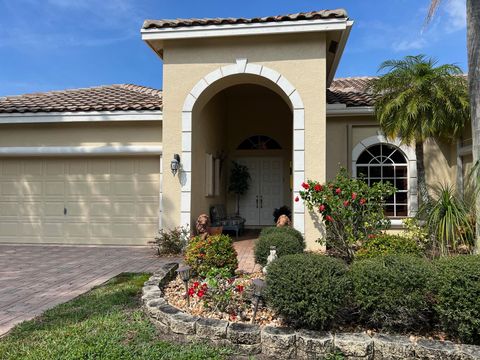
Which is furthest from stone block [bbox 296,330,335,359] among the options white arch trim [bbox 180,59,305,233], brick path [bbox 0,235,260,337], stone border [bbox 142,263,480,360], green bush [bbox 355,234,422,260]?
white arch trim [bbox 180,59,305,233]

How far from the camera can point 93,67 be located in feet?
52.3

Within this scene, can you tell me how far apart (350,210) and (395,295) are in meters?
3.65

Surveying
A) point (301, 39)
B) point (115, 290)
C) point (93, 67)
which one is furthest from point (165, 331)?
point (93, 67)

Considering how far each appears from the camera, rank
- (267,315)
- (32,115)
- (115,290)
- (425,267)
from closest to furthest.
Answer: (425,267) → (267,315) → (115,290) → (32,115)

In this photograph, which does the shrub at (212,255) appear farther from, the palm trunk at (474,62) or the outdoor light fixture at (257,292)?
the palm trunk at (474,62)

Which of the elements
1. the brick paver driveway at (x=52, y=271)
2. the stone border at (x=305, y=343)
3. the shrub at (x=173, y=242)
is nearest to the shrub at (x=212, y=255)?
the stone border at (x=305, y=343)

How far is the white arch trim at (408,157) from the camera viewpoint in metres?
9.39

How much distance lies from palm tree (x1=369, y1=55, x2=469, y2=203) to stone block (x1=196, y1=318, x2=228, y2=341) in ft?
21.6

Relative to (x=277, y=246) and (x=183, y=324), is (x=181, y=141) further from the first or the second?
(x=183, y=324)

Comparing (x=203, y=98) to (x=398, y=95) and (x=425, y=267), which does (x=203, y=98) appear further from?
(x=425, y=267)

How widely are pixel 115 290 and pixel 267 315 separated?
2.58m

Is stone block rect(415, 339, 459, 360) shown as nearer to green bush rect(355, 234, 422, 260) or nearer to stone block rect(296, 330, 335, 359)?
stone block rect(296, 330, 335, 359)

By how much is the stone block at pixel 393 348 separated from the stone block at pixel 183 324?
70.3 inches

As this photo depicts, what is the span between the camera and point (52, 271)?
6.86 meters
